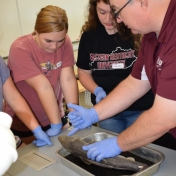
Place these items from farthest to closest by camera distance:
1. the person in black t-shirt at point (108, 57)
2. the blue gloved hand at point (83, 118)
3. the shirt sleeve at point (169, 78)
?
the person in black t-shirt at point (108, 57) < the blue gloved hand at point (83, 118) < the shirt sleeve at point (169, 78)

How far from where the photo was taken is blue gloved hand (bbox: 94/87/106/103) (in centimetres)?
159

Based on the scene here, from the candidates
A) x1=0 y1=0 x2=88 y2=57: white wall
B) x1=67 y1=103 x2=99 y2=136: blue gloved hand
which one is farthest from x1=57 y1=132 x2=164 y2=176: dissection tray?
x1=0 y1=0 x2=88 y2=57: white wall

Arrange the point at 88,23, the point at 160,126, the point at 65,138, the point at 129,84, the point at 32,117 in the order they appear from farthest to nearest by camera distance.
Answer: the point at 88,23, the point at 32,117, the point at 129,84, the point at 65,138, the point at 160,126

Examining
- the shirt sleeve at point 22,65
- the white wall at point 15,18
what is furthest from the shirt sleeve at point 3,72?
the white wall at point 15,18

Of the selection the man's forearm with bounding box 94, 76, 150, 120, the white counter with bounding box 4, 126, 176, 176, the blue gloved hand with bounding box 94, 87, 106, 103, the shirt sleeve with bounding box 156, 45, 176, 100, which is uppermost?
the shirt sleeve with bounding box 156, 45, 176, 100

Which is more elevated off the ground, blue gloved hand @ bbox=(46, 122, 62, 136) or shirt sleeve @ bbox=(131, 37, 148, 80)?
shirt sleeve @ bbox=(131, 37, 148, 80)

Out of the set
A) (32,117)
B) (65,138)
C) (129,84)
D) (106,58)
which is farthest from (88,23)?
(65,138)

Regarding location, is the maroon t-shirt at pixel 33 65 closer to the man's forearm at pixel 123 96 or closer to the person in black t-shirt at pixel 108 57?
the person in black t-shirt at pixel 108 57

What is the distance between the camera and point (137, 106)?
162 cm

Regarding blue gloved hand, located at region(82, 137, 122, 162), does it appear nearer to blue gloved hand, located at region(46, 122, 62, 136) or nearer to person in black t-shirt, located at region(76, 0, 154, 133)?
blue gloved hand, located at region(46, 122, 62, 136)

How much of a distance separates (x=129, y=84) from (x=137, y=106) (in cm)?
35

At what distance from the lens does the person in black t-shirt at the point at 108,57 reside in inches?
62.3

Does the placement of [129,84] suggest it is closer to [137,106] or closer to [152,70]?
[152,70]

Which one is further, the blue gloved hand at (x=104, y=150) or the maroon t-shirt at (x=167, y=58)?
the blue gloved hand at (x=104, y=150)
